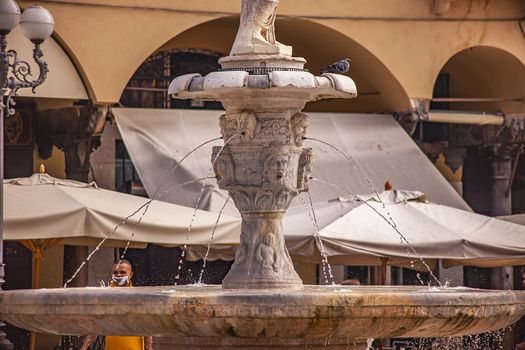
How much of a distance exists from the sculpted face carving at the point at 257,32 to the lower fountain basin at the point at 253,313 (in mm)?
2448

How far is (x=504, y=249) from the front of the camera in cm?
1695

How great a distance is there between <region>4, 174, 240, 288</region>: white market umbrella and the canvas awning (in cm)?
188

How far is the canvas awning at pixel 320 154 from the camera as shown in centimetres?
1969

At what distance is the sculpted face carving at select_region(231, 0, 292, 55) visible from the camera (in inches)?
496

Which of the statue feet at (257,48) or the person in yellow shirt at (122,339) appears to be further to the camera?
the person in yellow shirt at (122,339)

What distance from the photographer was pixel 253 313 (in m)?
10.1

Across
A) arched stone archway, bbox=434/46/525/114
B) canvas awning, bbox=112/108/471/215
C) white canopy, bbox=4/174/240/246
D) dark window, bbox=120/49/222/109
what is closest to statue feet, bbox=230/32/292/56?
white canopy, bbox=4/174/240/246

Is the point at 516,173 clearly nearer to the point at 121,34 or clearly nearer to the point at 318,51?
the point at 318,51

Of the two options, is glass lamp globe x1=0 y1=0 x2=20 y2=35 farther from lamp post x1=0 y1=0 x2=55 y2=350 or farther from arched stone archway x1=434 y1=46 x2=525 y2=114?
arched stone archway x1=434 y1=46 x2=525 y2=114

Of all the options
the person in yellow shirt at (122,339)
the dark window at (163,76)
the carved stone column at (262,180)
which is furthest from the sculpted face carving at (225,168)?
the dark window at (163,76)

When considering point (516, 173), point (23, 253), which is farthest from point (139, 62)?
point (516, 173)

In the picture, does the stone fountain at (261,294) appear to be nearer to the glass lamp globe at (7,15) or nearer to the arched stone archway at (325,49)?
the glass lamp globe at (7,15)

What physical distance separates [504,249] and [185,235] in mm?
3028

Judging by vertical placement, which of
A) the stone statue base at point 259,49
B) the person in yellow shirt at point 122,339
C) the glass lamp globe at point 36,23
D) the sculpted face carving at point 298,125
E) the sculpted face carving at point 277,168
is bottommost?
the person in yellow shirt at point 122,339
